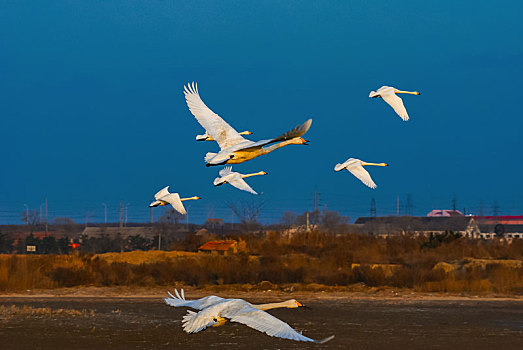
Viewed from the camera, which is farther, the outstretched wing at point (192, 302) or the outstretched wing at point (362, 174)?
the outstretched wing at point (362, 174)

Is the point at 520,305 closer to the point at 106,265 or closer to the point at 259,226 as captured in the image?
the point at 106,265

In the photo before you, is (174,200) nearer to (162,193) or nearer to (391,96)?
(162,193)

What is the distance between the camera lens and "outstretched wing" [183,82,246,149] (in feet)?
64.0

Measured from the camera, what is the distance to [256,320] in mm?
15898

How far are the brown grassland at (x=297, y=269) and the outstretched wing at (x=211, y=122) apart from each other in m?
17.8

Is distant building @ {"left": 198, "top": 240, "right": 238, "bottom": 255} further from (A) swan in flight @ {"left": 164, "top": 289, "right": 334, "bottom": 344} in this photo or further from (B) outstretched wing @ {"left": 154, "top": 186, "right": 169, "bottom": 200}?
(A) swan in flight @ {"left": 164, "top": 289, "right": 334, "bottom": 344}

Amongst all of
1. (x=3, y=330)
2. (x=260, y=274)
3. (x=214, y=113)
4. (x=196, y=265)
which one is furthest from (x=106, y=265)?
(x=214, y=113)

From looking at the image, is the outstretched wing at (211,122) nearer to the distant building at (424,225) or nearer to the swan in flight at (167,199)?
the swan in flight at (167,199)

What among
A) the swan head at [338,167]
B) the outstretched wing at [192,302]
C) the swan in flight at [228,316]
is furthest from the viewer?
the swan head at [338,167]

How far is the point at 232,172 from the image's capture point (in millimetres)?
19844

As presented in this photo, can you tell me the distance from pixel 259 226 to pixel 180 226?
22329 mm

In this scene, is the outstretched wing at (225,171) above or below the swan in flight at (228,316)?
above

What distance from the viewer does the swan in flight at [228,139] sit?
646 inches

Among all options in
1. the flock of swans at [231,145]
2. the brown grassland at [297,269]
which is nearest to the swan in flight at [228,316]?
the flock of swans at [231,145]
